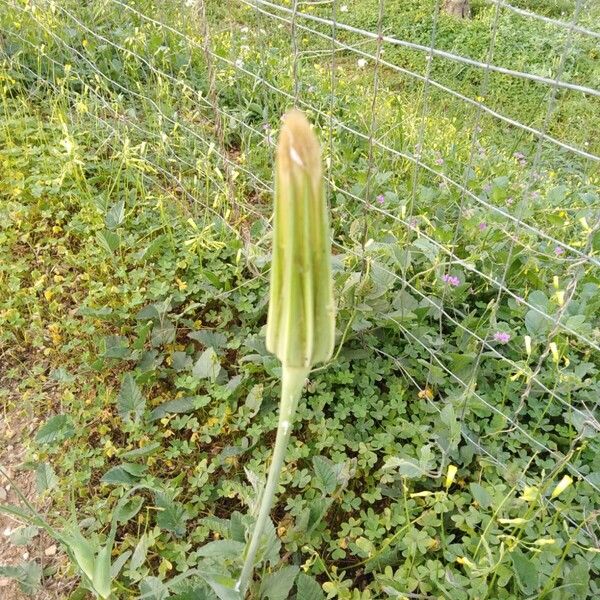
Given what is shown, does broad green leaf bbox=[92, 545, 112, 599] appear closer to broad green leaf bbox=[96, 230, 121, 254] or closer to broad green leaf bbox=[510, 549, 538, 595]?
broad green leaf bbox=[510, 549, 538, 595]

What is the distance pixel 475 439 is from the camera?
1.77 m

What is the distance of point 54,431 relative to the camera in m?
1.84

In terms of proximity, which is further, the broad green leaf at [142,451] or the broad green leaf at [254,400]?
the broad green leaf at [254,400]

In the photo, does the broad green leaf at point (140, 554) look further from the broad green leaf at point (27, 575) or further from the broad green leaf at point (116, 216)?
the broad green leaf at point (116, 216)

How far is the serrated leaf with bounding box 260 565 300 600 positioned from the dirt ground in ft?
1.75

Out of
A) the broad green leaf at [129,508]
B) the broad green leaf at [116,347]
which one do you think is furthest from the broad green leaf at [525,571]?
Result: the broad green leaf at [116,347]

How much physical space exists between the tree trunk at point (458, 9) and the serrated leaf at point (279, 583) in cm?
726

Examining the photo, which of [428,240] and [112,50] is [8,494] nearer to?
[428,240]

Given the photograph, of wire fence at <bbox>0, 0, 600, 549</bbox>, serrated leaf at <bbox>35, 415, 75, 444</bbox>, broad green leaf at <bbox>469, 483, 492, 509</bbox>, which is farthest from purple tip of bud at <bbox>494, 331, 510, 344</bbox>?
serrated leaf at <bbox>35, 415, 75, 444</bbox>

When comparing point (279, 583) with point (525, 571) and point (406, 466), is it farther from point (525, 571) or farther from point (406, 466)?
point (525, 571)

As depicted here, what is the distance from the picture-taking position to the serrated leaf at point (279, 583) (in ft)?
4.74

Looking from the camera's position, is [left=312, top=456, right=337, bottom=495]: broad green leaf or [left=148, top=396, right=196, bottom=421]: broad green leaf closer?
[left=312, top=456, right=337, bottom=495]: broad green leaf

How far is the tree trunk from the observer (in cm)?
740

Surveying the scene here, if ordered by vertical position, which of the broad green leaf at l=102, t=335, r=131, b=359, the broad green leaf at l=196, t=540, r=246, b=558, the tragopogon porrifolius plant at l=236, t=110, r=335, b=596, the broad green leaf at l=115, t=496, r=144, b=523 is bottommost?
the broad green leaf at l=115, t=496, r=144, b=523
